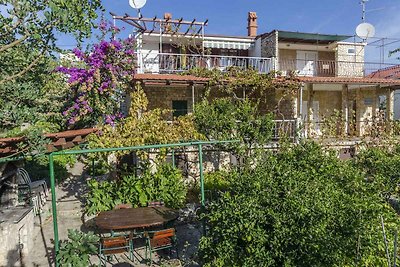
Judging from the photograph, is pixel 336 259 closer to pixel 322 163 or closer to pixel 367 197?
pixel 367 197

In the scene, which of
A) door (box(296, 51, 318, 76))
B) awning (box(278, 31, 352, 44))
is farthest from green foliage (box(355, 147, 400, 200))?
door (box(296, 51, 318, 76))

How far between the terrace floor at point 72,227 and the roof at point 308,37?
49.5 ft

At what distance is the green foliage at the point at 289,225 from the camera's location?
4379 millimetres

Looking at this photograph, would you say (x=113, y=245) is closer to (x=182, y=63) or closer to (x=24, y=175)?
(x=24, y=175)

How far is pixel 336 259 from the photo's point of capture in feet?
13.9

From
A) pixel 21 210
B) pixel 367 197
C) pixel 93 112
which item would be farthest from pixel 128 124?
pixel 367 197

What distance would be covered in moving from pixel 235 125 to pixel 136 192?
4751 mm

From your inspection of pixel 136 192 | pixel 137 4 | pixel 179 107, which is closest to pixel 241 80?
pixel 179 107

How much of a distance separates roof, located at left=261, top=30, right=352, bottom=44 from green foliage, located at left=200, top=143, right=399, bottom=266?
635 inches

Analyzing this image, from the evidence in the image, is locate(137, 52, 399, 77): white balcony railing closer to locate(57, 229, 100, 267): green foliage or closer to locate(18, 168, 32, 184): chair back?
locate(18, 168, 32, 184): chair back

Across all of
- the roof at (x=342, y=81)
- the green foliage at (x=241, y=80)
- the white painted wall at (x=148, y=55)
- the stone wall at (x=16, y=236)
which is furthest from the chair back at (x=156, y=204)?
the roof at (x=342, y=81)

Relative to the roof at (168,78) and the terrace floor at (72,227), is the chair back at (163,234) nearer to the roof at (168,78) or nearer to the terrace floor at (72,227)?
the terrace floor at (72,227)

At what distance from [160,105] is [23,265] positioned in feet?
34.8

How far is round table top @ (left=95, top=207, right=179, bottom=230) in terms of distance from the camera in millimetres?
7043
